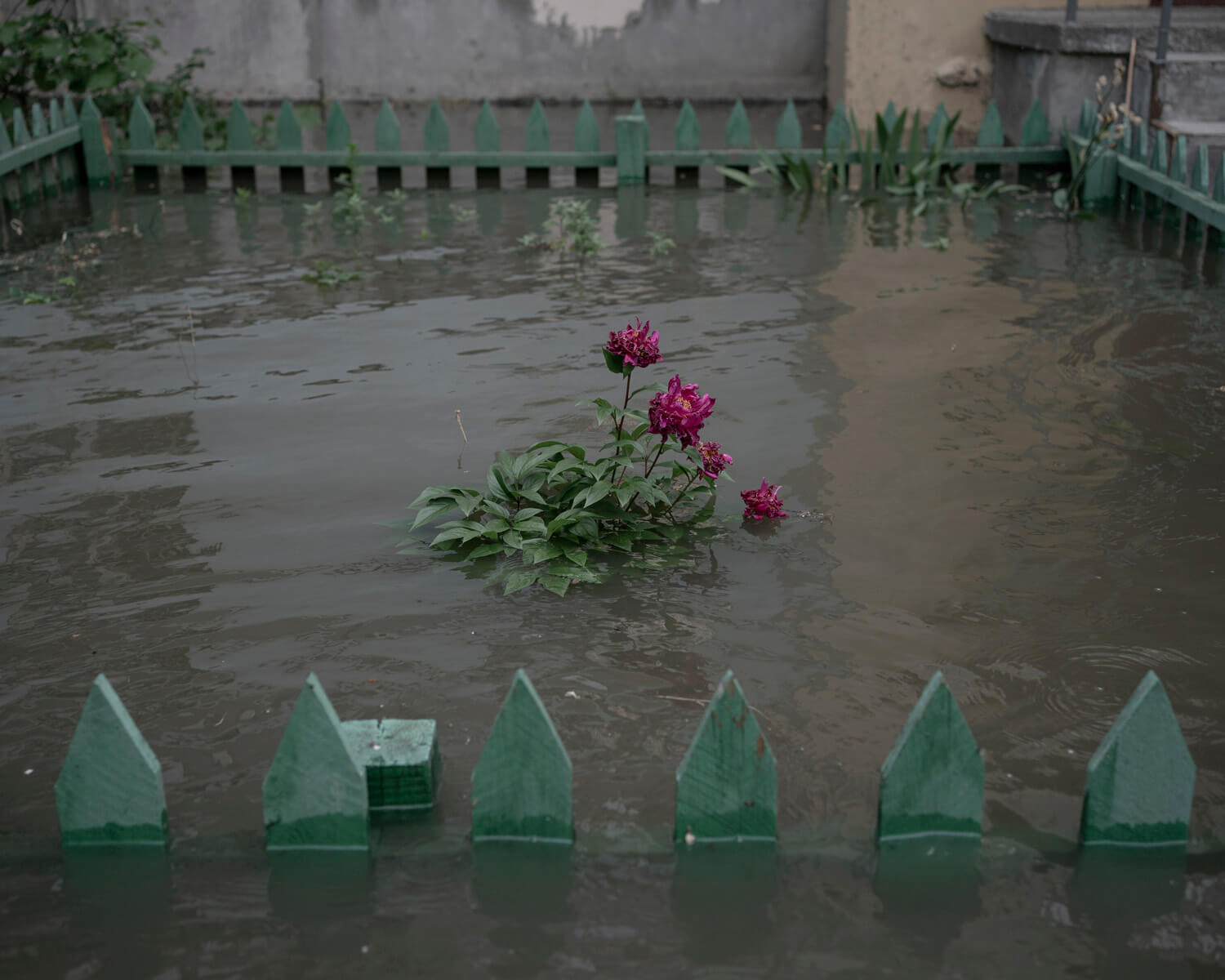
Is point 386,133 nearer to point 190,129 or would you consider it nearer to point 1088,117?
point 190,129

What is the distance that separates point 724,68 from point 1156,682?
1070 cm

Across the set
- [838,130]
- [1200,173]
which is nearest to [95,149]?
[838,130]

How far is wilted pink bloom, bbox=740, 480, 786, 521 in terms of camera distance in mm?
3385

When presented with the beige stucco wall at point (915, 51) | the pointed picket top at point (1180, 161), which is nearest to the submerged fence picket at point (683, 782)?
the pointed picket top at point (1180, 161)

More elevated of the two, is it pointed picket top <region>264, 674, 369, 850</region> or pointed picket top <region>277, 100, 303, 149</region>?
pointed picket top <region>277, 100, 303, 149</region>

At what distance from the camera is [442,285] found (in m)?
6.07

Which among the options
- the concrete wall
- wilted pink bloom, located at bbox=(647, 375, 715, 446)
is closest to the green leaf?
wilted pink bloom, located at bbox=(647, 375, 715, 446)

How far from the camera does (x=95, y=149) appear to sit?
8453mm

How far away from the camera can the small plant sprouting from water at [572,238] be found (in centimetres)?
655

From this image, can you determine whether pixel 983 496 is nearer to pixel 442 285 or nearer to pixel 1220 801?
pixel 1220 801

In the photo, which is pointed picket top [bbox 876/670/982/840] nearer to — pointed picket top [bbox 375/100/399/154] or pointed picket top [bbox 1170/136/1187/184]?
pointed picket top [bbox 1170/136/1187/184]

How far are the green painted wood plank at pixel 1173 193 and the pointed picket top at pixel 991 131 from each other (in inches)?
36.7

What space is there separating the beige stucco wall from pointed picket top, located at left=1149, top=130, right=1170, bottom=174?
3.06 meters

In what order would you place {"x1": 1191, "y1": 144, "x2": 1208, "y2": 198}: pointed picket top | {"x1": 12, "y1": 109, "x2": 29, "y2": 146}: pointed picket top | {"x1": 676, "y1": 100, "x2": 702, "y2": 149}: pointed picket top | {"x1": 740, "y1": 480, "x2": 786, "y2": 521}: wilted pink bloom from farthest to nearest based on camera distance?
{"x1": 676, "y1": 100, "x2": 702, "y2": 149}: pointed picket top
{"x1": 12, "y1": 109, "x2": 29, "y2": 146}: pointed picket top
{"x1": 1191, "y1": 144, "x2": 1208, "y2": 198}: pointed picket top
{"x1": 740, "y1": 480, "x2": 786, "y2": 521}: wilted pink bloom
